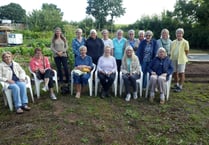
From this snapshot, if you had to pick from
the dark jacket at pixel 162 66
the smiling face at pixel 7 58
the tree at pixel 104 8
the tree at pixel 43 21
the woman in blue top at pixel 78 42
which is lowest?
the dark jacket at pixel 162 66

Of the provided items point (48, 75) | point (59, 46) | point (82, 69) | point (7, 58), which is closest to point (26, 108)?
point (48, 75)

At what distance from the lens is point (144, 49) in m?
5.46

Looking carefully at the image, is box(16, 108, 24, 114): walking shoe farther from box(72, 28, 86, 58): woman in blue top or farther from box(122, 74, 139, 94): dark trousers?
box(122, 74, 139, 94): dark trousers

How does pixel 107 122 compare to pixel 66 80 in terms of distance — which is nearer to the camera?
pixel 107 122

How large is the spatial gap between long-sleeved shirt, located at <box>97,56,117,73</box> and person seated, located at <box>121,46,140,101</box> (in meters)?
0.20

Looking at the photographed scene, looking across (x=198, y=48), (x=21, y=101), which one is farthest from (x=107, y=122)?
(x=198, y=48)

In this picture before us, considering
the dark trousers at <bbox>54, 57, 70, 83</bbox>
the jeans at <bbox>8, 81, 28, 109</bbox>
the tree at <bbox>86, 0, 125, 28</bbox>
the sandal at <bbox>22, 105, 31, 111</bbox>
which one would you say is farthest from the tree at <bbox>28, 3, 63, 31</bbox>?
the sandal at <bbox>22, 105, 31, 111</bbox>

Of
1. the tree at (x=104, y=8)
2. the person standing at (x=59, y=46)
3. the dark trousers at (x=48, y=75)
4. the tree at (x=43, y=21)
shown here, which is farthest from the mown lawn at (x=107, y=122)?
the tree at (x=104, y=8)

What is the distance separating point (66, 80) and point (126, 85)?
162 cm

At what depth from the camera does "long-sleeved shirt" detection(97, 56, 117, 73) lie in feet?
17.5

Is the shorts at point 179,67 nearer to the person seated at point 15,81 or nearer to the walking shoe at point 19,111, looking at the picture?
the person seated at point 15,81

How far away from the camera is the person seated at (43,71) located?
505 centimetres

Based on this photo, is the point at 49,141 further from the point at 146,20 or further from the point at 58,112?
the point at 146,20

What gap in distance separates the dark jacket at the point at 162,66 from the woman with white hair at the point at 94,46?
1232 millimetres
